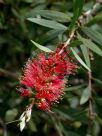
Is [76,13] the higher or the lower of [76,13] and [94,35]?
the higher

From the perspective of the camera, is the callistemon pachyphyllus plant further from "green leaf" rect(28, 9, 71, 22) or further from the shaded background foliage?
the shaded background foliage

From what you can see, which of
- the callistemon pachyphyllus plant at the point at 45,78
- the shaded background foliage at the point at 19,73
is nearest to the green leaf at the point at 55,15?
the shaded background foliage at the point at 19,73

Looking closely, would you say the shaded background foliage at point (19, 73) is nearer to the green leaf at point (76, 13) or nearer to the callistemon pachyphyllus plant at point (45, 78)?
the green leaf at point (76, 13)

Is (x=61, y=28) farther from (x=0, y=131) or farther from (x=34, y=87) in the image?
(x=0, y=131)

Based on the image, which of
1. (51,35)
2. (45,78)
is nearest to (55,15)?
(51,35)

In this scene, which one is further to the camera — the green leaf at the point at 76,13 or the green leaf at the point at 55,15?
the green leaf at the point at 55,15

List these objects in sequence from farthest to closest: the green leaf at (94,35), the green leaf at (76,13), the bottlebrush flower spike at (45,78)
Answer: the green leaf at (94,35), the green leaf at (76,13), the bottlebrush flower spike at (45,78)

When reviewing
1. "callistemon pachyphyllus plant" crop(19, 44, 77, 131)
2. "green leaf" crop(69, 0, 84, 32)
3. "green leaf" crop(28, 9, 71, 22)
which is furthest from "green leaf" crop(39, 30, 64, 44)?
"callistemon pachyphyllus plant" crop(19, 44, 77, 131)

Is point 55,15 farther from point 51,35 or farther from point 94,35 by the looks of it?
point 94,35

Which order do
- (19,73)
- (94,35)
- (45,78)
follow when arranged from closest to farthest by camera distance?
1. (45,78)
2. (94,35)
3. (19,73)
